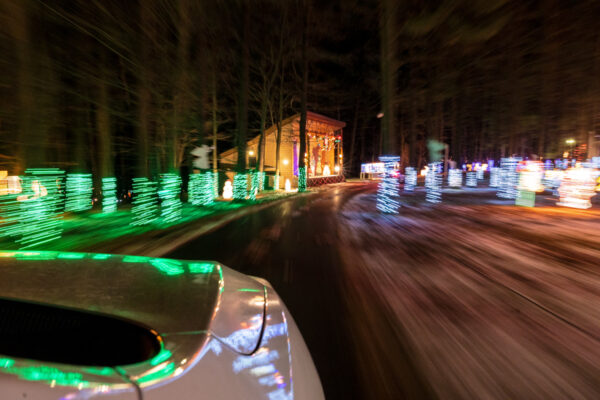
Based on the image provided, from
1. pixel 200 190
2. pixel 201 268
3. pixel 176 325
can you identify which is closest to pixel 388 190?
pixel 200 190

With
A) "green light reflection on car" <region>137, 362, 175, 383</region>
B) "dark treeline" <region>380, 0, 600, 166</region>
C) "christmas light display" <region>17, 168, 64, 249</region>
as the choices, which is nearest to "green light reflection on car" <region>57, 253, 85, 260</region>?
"green light reflection on car" <region>137, 362, 175, 383</region>

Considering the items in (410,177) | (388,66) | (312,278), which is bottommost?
(312,278)

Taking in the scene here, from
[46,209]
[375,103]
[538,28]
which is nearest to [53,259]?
[46,209]

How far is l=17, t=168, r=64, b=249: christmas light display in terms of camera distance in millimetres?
7562

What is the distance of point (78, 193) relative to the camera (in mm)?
14977

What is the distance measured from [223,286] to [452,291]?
13.0 feet

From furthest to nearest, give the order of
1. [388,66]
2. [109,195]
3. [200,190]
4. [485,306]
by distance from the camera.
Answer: [200,190] → [388,66] → [109,195] → [485,306]

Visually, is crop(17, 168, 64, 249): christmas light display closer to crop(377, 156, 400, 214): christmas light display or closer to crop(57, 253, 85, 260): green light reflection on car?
crop(57, 253, 85, 260): green light reflection on car

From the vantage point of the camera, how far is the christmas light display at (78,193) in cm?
1401

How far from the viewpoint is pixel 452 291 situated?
5.11 metres

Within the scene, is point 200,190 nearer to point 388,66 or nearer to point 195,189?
point 195,189

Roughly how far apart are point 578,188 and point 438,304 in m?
15.2

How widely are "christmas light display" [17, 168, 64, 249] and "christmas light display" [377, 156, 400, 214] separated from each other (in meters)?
10.7

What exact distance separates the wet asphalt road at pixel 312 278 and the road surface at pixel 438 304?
0.05 ft
